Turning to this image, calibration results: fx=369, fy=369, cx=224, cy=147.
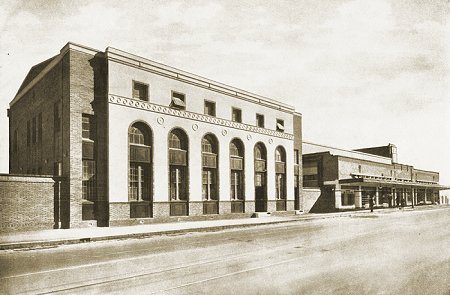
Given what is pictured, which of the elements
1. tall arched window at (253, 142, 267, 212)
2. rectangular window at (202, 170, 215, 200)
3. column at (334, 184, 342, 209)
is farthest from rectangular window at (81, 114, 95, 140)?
column at (334, 184, 342, 209)

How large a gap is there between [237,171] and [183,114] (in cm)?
802

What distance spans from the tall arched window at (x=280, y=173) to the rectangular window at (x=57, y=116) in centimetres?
2057

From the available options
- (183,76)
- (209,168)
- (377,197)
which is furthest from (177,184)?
(377,197)

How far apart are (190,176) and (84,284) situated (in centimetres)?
1955

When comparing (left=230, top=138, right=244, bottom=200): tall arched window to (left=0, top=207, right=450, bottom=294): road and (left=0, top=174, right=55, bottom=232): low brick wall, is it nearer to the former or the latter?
(left=0, top=174, right=55, bottom=232): low brick wall

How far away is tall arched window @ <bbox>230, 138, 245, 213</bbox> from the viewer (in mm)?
31438

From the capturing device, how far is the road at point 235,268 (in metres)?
7.43

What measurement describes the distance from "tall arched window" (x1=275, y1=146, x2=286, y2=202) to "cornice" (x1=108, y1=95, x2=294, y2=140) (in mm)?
1780

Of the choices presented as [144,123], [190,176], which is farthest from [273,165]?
[144,123]

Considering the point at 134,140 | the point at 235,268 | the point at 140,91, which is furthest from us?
the point at 140,91

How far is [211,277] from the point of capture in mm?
8242

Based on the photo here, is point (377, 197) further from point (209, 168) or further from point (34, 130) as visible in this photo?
point (34, 130)

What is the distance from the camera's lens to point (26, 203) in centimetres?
1936

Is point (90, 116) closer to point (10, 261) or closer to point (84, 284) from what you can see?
point (10, 261)
